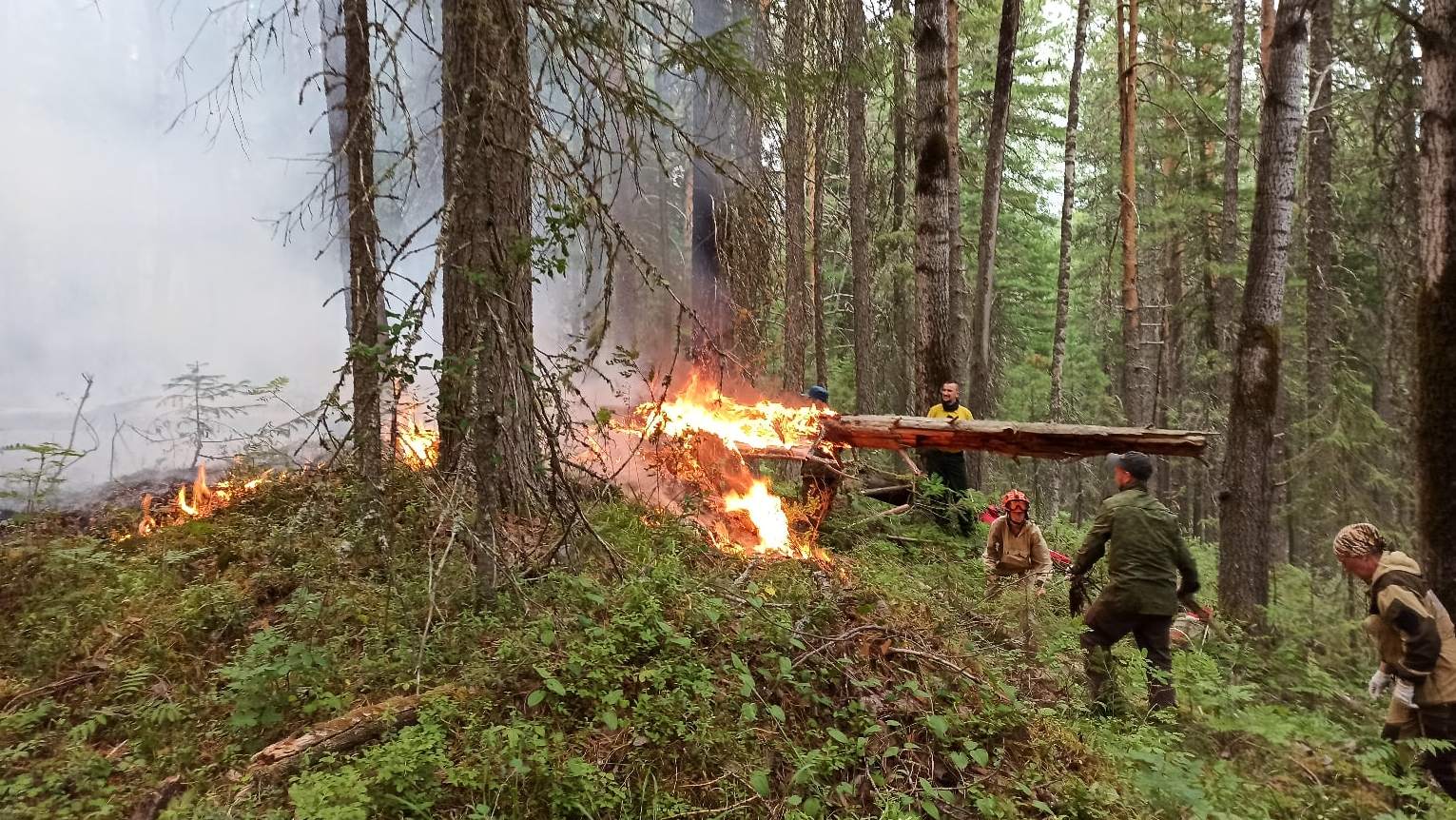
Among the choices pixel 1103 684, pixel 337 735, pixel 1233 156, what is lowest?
pixel 1103 684

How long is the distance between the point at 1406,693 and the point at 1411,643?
38 centimetres

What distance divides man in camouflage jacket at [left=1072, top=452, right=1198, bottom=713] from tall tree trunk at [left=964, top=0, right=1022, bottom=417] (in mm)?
5810

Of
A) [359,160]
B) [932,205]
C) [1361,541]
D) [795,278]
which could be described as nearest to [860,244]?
[795,278]

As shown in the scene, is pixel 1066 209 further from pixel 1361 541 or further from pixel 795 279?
pixel 1361 541

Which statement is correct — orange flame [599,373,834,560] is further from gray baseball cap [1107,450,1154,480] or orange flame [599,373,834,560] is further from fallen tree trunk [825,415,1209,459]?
gray baseball cap [1107,450,1154,480]

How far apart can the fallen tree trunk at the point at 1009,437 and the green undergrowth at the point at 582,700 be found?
6.60 feet

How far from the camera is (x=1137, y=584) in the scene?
5.37 metres

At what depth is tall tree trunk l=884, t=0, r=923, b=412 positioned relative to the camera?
40.6 ft

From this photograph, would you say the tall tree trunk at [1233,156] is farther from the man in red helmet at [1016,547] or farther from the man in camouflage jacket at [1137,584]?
the man in camouflage jacket at [1137,584]

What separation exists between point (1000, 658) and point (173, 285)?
16020mm

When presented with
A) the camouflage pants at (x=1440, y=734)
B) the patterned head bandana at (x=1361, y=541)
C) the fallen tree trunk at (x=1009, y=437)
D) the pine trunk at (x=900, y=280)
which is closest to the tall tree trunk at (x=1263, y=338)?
the fallen tree trunk at (x=1009, y=437)

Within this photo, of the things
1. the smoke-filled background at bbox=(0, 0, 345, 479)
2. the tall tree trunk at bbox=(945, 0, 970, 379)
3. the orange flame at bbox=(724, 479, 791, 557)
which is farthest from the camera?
the tall tree trunk at bbox=(945, 0, 970, 379)

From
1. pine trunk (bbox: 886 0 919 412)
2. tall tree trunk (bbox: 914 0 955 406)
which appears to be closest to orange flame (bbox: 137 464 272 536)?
tall tree trunk (bbox: 914 0 955 406)

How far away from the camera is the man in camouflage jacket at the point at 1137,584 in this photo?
532 centimetres
